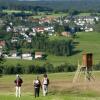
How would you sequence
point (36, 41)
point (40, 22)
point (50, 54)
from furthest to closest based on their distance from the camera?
point (40, 22)
point (36, 41)
point (50, 54)

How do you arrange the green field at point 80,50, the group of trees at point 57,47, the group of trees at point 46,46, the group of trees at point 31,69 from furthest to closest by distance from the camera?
the group of trees at point 46,46 < the group of trees at point 57,47 < the green field at point 80,50 < the group of trees at point 31,69

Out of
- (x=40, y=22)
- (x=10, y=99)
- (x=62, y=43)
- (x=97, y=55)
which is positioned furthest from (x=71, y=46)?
(x=40, y=22)

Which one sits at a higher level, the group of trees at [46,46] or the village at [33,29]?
the village at [33,29]

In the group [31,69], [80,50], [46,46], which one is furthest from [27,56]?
[31,69]

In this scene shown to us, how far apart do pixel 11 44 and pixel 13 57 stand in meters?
19.7

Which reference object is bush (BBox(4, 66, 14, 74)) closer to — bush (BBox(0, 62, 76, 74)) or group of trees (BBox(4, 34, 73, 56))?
bush (BBox(0, 62, 76, 74))

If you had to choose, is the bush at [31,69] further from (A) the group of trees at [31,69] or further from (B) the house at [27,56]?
(B) the house at [27,56]

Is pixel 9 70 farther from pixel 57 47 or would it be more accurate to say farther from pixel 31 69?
pixel 57 47

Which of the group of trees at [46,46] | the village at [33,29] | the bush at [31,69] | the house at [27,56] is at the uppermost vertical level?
the village at [33,29]

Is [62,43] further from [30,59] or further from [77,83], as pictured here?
[77,83]

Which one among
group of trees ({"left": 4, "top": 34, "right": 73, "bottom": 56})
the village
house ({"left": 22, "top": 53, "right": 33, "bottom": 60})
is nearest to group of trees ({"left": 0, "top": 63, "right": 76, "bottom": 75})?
the village

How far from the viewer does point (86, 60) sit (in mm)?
30109

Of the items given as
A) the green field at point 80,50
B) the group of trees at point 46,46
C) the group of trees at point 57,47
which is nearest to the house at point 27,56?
the green field at point 80,50

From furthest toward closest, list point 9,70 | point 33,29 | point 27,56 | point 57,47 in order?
point 33,29
point 57,47
point 27,56
point 9,70
